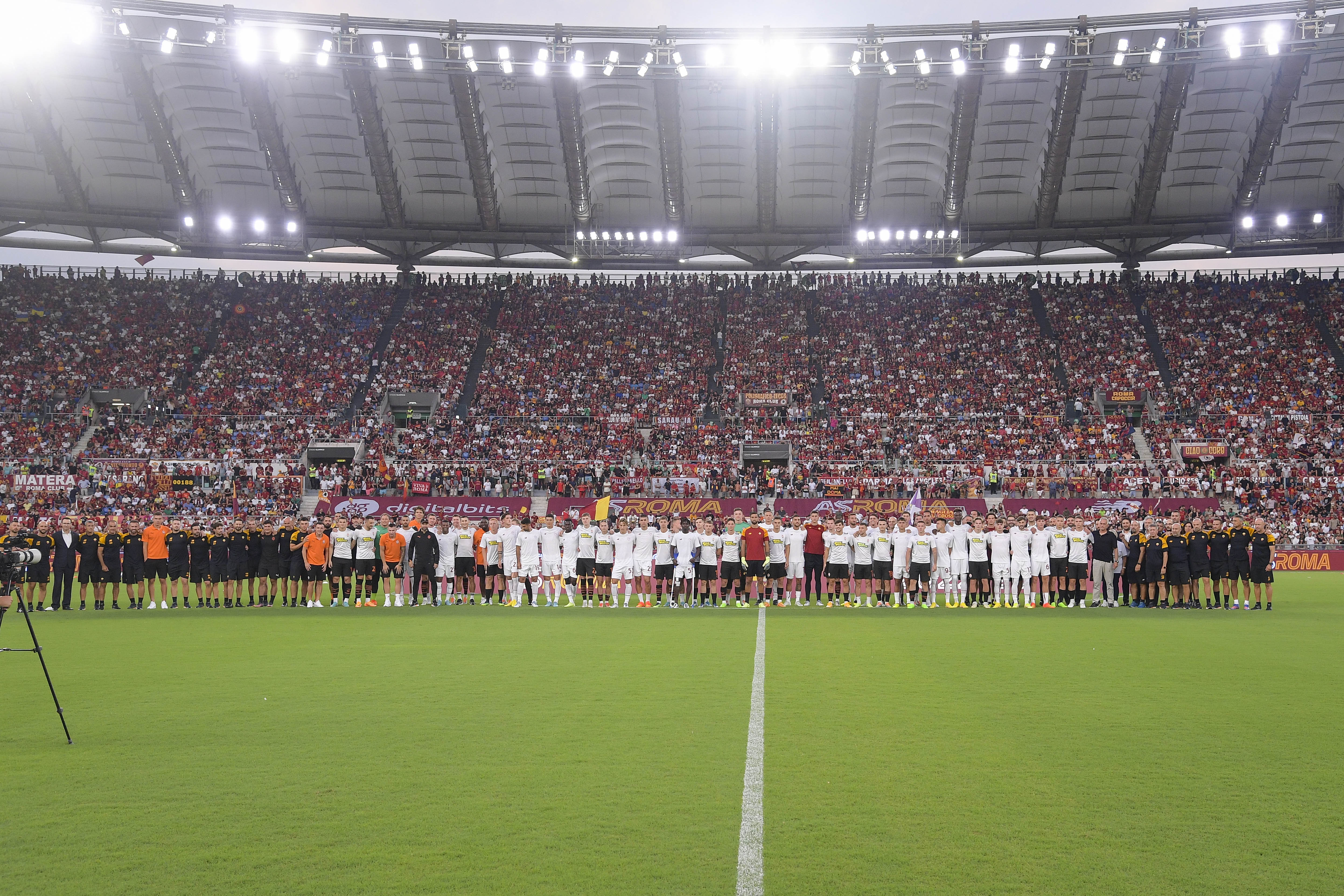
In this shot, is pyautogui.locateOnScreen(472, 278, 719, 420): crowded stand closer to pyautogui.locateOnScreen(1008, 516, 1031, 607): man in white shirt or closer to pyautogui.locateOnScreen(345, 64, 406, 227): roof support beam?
pyautogui.locateOnScreen(345, 64, 406, 227): roof support beam

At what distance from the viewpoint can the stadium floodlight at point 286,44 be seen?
117ft

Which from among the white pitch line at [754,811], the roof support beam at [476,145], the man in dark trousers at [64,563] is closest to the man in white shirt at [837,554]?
the white pitch line at [754,811]

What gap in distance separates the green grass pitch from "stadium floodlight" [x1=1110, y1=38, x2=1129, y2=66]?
28766mm

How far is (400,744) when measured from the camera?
310 inches

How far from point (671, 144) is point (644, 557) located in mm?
27319

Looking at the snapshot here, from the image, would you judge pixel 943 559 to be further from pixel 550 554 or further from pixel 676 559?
pixel 550 554

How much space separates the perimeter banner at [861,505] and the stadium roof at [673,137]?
50.7 feet

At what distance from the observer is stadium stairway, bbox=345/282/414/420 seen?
1832 inches

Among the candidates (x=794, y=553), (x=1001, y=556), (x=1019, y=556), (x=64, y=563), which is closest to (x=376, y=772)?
(x=794, y=553)

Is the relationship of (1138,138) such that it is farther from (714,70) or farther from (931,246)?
(714,70)

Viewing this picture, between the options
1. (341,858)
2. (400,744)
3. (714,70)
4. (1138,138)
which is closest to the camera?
(341,858)

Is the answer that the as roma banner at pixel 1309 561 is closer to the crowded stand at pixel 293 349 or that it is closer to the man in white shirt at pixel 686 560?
the man in white shirt at pixel 686 560

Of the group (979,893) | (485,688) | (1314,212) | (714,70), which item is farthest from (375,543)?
(1314,212)

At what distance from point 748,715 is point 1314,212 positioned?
163 feet
